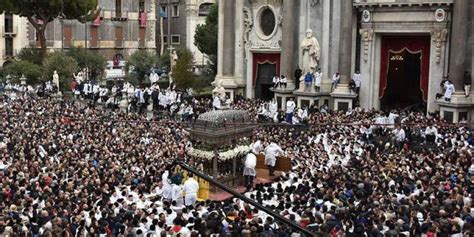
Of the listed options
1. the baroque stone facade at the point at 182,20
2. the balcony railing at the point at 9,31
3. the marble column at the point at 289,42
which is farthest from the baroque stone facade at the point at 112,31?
the marble column at the point at 289,42

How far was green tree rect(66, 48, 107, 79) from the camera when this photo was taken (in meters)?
58.7

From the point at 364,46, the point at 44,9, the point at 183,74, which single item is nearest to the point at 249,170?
the point at 364,46

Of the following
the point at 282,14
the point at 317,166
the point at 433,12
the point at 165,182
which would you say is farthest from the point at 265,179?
the point at 282,14

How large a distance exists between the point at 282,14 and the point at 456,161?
20716mm

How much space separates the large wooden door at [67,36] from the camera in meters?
72.3

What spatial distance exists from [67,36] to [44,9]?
54.5 ft

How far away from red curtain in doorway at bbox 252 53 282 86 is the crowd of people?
9839mm

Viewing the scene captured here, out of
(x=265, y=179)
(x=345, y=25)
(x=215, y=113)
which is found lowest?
(x=265, y=179)

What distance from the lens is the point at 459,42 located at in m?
33.2

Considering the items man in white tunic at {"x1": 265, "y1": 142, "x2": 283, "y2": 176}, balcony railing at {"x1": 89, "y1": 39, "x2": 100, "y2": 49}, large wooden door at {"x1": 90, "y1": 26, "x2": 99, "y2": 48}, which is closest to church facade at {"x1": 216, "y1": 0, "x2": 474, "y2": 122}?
man in white tunic at {"x1": 265, "y1": 142, "x2": 283, "y2": 176}

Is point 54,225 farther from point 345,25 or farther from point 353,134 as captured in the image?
point 345,25

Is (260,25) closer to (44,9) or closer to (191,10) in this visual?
(44,9)

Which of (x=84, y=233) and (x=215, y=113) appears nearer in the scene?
(x=84, y=233)

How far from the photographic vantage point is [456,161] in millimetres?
23172
